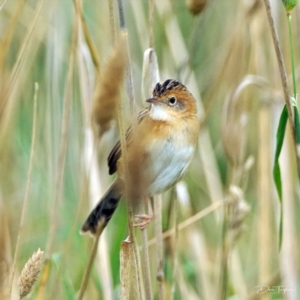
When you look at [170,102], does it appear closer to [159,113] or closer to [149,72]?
[159,113]

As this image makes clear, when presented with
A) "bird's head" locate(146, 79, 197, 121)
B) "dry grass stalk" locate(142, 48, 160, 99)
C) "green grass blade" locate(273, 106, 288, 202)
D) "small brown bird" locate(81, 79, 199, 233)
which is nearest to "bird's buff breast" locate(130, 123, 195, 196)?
"small brown bird" locate(81, 79, 199, 233)

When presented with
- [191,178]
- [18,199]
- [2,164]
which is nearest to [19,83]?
[2,164]

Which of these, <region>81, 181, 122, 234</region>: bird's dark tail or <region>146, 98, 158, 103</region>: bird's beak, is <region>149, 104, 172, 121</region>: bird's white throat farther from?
<region>81, 181, 122, 234</region>: bird's dark tail

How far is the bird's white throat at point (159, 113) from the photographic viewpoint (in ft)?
9.27

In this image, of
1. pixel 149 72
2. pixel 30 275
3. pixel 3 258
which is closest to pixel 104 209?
pixel 149 72

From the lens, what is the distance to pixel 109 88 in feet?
4.64

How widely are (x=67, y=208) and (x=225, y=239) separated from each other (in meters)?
1.17

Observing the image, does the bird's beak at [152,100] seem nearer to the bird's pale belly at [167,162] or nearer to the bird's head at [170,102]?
the bird's head at [170,102]

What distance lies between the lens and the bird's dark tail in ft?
8.47

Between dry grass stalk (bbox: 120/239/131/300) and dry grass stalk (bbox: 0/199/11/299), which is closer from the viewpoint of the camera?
dry grass stalk (bbox: 0/199/11/299)

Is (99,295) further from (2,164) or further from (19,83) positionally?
(19,83)

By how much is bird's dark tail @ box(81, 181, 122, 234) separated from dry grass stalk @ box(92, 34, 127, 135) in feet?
3.64

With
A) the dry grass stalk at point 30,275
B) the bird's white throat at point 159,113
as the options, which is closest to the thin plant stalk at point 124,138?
the dry grass stalk at point 30,275

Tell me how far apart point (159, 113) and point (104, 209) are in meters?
0.53
